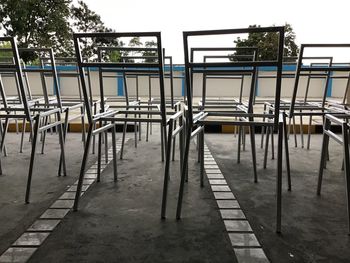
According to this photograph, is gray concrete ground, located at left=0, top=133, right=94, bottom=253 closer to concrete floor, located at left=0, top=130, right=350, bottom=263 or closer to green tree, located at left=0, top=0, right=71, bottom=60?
concrete floor, located at left=0, top=130, right=350, bottom=263

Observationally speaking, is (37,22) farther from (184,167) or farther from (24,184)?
(184,167)

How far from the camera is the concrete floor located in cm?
139

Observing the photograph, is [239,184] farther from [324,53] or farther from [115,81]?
[115,81]

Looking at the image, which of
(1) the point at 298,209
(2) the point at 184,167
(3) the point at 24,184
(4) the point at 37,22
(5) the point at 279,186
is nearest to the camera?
(5) the point at 279,186

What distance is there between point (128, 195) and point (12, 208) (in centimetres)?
68

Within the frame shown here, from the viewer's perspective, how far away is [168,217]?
69.4 inches

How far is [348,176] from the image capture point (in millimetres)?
1516

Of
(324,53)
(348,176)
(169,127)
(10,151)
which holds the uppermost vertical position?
(324,53)

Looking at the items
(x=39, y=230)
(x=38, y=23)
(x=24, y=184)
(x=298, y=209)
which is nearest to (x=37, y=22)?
(x=38, y=23)

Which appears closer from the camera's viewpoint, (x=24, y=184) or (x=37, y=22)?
(x=24, y=184)

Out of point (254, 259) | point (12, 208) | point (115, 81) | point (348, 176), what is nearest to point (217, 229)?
point (254, 259)

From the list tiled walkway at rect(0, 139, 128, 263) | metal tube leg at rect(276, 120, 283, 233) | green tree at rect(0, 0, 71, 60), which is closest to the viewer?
tiled walkway at rect(0, 139, 128, 263)

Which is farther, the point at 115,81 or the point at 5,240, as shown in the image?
the point at 115,81

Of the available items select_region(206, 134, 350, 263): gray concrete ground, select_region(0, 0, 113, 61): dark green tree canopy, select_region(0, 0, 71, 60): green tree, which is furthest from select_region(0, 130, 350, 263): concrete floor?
select_region(0, 0, 71, 60): green tree
